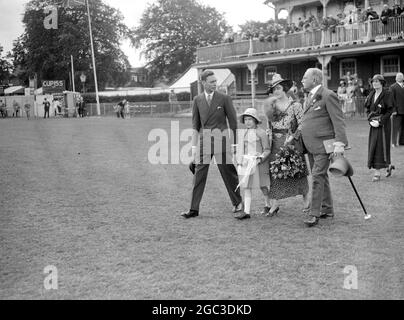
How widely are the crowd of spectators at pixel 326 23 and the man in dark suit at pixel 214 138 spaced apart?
23113mm

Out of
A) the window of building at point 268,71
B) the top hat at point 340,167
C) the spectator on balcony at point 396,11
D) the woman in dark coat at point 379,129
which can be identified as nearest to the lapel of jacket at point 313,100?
the top hat at point 340,167

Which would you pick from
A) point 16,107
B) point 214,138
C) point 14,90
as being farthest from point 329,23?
point 14,90

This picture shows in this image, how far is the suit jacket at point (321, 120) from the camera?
6996mm

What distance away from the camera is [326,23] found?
3111 cm

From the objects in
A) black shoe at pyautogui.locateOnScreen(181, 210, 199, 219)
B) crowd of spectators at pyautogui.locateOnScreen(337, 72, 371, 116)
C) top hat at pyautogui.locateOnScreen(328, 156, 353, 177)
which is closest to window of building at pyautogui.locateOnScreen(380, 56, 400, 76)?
crowd of spectators at pyautogui.locateOnScreen(337, 72, 371, 116)

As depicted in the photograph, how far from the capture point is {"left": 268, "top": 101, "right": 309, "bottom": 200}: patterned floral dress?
25.2ft

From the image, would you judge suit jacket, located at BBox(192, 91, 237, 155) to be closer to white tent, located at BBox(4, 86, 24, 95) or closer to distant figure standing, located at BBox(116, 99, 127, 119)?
distant figure standing, located at BBox(116, 99, 127, 119)

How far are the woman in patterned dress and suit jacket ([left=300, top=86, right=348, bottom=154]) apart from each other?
433 millimetres

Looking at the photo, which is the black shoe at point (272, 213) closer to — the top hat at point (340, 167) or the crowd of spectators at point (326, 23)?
the top hat at point (340, 167)

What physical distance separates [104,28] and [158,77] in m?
16.9
